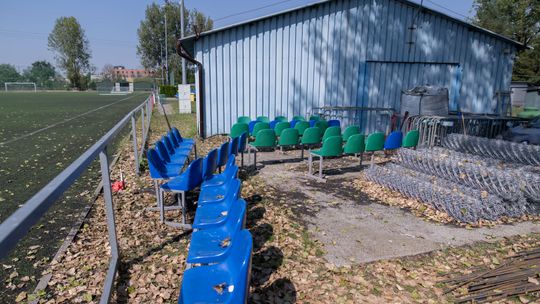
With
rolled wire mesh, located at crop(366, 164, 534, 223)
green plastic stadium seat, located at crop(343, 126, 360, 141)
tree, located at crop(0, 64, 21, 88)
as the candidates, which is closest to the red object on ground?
rolled wire mesh, located at crop(366, 164, 534, 223)

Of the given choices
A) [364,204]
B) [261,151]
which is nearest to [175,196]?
[364,204]

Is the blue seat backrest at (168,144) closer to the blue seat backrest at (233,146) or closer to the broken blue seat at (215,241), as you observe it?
the blue seat backrest at (233,146)

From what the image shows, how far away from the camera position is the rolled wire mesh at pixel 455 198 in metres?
4.71

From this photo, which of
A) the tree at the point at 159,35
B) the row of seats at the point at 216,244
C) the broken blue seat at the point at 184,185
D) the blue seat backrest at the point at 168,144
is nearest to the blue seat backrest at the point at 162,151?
the blue seat backrest at the point at 168,144

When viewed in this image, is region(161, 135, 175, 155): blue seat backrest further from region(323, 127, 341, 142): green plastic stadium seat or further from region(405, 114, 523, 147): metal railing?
region(405, 114, 523, 147): metal railing

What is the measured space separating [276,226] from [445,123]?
5955mm

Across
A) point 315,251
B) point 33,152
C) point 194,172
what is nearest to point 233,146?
point 194,172

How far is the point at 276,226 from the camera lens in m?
4.54

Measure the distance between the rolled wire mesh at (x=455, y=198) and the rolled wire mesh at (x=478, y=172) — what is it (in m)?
0.17

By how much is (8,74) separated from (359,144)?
12691 cm

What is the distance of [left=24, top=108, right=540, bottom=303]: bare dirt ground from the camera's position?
3.15m

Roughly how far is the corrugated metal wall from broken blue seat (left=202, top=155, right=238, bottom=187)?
6.67 meters

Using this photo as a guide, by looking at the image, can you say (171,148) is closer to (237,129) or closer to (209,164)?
(209,164)

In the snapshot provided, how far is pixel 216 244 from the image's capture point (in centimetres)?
287
